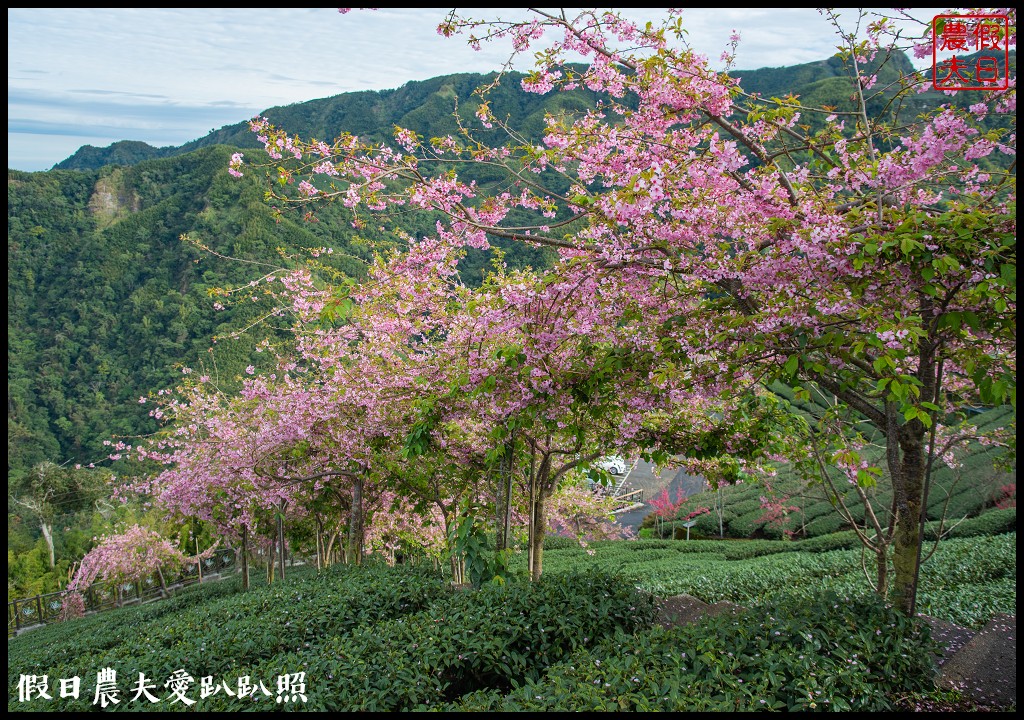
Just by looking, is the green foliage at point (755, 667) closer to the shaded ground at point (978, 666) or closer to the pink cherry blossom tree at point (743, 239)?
the shaded ground at point (978, 666)

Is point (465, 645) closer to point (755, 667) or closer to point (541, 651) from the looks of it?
point (541, 651)

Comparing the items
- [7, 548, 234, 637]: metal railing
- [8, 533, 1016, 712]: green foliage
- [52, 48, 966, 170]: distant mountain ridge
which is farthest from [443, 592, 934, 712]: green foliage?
[52, 48, 966, 170]: distant mountain ridge

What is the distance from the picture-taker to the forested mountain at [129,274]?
111 ft

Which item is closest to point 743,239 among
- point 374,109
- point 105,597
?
point 105,597

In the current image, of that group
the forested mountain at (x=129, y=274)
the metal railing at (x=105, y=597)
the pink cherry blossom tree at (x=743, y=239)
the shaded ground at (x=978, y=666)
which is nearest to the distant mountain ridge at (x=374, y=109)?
the forested mountain at (x=129, y=274)

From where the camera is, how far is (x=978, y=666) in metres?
3.55

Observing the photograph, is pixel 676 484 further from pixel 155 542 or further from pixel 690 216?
pixel 690 216

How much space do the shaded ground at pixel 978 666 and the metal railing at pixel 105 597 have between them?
18451mm

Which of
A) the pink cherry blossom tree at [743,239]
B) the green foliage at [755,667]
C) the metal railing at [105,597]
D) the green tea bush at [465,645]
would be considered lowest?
the metal railing at [105,597]

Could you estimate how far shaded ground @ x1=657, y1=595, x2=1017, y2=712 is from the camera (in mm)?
3166

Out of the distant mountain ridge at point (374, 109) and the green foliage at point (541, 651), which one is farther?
the distant mountain ridge at point (374, 109)

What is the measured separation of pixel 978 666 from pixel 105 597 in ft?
77.6

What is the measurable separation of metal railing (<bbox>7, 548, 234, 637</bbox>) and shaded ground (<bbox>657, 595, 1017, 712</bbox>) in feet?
60.5

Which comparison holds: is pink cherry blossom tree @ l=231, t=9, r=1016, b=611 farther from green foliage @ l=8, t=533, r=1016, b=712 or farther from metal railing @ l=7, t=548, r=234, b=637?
metal railing @ l=7, t=548, r=234, b=637
